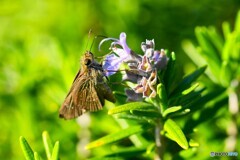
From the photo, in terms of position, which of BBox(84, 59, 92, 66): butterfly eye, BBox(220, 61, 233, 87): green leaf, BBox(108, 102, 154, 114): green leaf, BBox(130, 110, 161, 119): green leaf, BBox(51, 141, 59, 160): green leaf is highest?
BBox(84, 59, 92, 66): butterfly eye

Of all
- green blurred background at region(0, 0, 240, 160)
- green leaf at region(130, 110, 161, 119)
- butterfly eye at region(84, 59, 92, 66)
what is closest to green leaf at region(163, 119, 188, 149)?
green leaf at region(130, 110, 161, 119)

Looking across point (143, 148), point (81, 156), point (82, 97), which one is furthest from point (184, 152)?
point (81, 156)

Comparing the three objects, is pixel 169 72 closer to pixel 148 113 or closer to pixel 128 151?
pixel 148 113

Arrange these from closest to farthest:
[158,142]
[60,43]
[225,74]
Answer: [158,142]
[225,74]
[60,43]

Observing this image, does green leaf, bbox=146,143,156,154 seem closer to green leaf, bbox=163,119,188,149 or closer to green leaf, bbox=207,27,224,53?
green leaf, bbox=163,119,188,149

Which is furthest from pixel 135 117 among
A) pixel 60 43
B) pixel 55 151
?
pixel 60 43

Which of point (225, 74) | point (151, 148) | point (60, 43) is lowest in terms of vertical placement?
point (151, 148)
